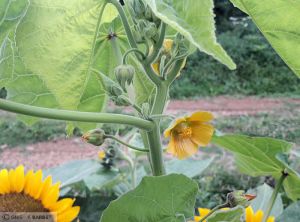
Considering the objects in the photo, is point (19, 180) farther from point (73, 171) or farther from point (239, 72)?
point (239, 72)

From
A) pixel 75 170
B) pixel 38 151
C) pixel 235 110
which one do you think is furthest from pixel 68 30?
pixel 235 110

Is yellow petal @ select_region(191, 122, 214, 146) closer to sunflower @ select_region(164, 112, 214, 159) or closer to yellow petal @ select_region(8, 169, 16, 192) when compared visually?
sunflower @ select_region(164, 112, 214, 159)

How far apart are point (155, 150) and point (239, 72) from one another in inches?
217

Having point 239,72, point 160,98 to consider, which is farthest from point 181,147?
point 239,72

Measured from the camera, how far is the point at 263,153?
21.3 inches

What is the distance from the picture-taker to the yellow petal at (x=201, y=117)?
488mm

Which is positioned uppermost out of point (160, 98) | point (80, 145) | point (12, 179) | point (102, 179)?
point (160, 98)

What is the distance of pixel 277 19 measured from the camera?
0.35 metres

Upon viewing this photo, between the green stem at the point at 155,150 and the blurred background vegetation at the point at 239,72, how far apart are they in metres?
4.84

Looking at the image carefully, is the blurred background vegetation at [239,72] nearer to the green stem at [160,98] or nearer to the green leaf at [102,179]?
the green leaf at [102,179]

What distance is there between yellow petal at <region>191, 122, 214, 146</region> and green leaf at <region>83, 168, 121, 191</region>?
275mm

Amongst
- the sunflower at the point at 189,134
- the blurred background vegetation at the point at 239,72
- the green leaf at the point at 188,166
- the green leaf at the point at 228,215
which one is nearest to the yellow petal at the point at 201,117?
the sunflower at the point at 189,134

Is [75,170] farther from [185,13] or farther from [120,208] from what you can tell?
[185,13]

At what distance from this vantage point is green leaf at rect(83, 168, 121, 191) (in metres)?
0.78
